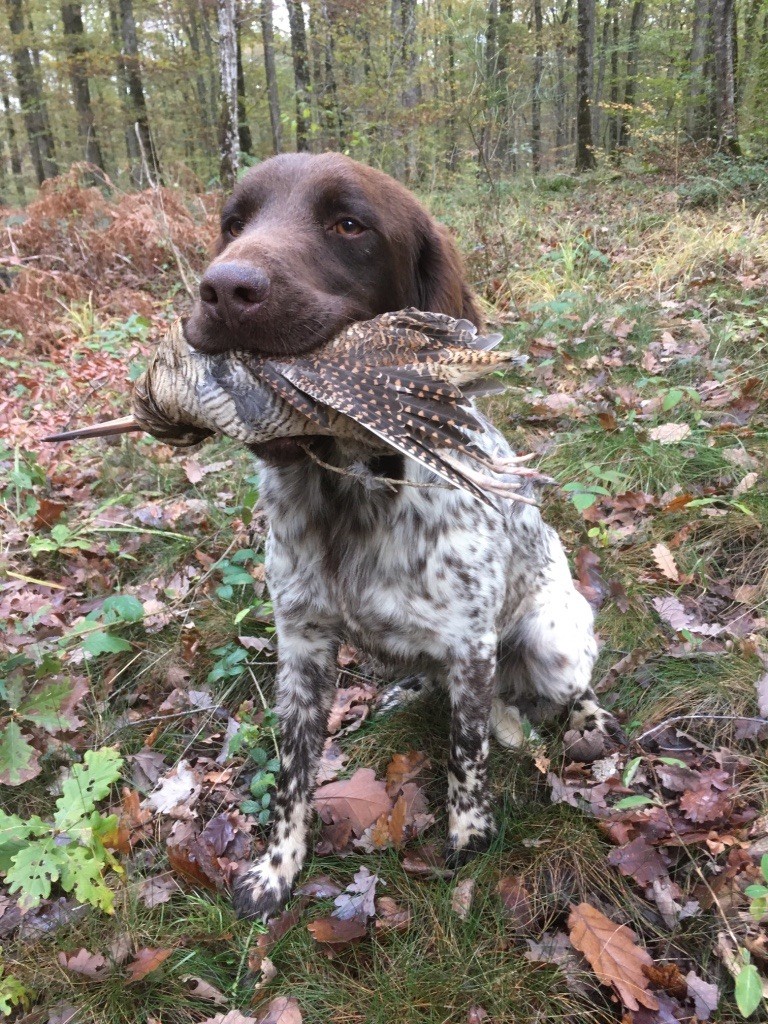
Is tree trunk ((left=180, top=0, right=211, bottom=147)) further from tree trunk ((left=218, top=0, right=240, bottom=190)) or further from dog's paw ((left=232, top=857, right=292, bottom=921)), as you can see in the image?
dog's paw ((left=232, top=857, right=292, bottom=921))

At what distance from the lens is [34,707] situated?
7.60ft

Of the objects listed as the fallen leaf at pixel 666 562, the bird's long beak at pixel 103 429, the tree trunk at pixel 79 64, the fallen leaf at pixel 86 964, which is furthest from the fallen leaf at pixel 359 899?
the tree trunk at pixel 79 64

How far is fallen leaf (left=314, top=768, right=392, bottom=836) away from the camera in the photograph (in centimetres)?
230

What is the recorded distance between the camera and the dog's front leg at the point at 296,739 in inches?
86.4

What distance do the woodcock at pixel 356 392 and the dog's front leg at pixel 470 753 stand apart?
0.87m

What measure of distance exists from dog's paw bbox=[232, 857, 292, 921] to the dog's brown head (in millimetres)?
1581

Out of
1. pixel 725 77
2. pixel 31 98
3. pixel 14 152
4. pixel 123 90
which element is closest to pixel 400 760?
pixel 725 77

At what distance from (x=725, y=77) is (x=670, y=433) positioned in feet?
31.6

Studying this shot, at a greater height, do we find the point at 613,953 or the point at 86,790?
the point at 86,790

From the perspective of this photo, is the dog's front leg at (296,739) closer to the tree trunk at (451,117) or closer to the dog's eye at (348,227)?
the dog's eye at (348,227)

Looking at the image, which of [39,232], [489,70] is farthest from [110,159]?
[489,70]

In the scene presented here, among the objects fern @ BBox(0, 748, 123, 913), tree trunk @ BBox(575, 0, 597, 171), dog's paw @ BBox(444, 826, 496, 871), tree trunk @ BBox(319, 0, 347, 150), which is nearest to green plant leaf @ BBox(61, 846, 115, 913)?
fern @ BBox(0, 748, 123, 913)

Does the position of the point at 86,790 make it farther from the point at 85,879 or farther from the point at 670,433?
the point at 670,433

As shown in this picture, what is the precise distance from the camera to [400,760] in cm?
244
